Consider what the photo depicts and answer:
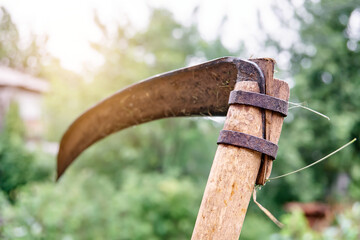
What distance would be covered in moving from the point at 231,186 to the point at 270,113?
178 millimetres

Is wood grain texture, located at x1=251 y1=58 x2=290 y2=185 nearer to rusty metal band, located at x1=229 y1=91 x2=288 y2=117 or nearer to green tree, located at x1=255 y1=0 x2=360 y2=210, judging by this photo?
rusty metal band, located at x1=229 y1=91 x2=288 y2=117

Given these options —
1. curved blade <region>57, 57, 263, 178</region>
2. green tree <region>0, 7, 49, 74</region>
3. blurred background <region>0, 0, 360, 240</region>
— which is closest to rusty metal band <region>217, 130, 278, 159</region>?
curved blade <region>57, 57, 263, 178</region>

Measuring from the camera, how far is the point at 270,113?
80cm

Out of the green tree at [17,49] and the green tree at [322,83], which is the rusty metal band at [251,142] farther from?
the green tree at [17,49]

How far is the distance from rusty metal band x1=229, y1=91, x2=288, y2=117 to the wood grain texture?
1cm

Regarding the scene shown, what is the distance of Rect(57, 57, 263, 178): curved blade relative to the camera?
90 centimetres

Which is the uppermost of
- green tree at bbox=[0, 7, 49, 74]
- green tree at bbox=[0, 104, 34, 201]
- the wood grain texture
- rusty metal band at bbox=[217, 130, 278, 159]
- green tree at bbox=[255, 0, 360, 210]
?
green tree at bbox=[0, 7, 49, 74]

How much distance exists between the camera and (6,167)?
839 cm

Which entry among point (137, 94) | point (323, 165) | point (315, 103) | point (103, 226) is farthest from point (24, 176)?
point (137, 94)

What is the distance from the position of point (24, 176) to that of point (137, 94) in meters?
8.34

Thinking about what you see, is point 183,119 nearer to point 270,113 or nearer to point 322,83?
point 322,83

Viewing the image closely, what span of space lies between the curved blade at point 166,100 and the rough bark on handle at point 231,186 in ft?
0.36

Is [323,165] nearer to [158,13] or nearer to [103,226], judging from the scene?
[158,13]

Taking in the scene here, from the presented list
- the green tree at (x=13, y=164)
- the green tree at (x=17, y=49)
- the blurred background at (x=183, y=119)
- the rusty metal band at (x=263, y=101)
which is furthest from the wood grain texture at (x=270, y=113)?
the green tree at (x=17, y=49)
